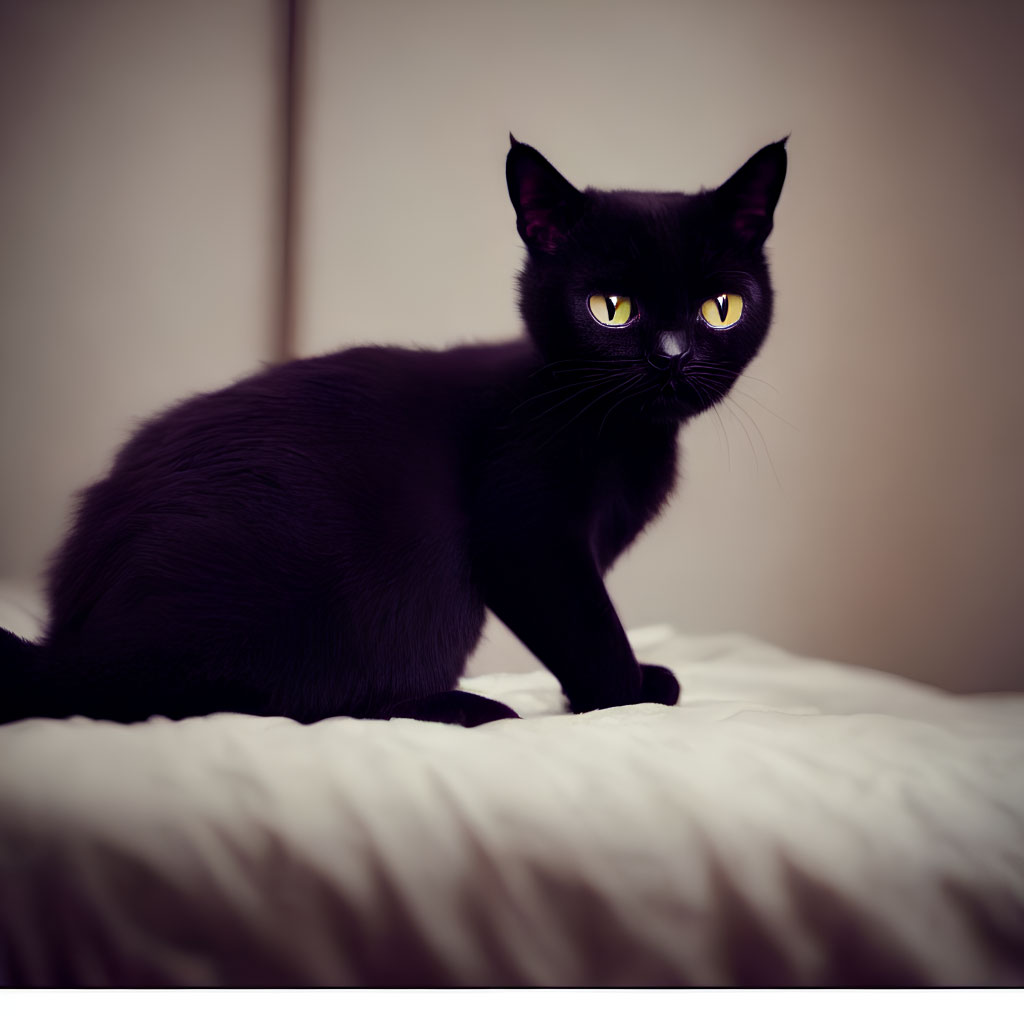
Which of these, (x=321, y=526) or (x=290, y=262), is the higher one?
(x=290, y=262)

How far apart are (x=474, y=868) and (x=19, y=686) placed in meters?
0.37

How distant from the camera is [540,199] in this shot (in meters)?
0.76

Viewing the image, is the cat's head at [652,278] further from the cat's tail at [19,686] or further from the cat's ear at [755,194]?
the cat's tail at [19,686]

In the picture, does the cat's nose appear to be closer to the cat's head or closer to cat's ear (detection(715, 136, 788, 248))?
the cat's head

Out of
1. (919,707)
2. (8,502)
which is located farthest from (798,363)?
(8,502)

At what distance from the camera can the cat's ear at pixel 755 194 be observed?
74 cm

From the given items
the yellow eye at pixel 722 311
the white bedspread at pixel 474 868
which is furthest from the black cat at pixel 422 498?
the white bedspread at pixel 474 868

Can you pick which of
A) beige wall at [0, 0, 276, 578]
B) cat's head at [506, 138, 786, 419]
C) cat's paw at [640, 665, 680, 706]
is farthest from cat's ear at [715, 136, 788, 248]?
beige wall at [0, 0, 276, 578]

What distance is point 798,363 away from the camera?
3.96 ft

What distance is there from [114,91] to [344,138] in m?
0.28

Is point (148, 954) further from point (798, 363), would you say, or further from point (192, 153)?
point (798, 363)

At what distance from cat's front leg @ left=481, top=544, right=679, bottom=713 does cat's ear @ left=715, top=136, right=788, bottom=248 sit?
0.37 metres

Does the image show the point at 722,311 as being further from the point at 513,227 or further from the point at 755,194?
the point at 513,227

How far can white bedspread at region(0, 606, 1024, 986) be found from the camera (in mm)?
432
